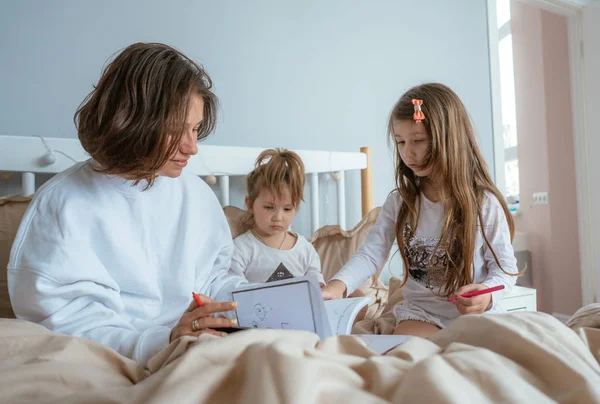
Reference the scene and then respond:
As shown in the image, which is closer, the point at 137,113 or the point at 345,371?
the point at 345,371

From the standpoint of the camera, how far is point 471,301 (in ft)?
3.70

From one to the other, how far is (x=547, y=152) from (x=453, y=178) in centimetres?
251

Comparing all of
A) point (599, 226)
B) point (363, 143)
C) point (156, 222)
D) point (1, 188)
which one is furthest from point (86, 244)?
point (599, 226)

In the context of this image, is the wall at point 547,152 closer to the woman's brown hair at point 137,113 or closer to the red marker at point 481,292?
the red marker at point 481,292

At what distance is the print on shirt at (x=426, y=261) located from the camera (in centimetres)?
129

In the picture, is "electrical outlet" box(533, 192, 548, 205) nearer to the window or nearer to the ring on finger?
the window

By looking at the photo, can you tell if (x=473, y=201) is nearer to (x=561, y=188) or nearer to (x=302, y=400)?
(x=302, y=400)

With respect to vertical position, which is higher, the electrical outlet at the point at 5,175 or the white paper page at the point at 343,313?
the electrical outlet at the point at 5,175

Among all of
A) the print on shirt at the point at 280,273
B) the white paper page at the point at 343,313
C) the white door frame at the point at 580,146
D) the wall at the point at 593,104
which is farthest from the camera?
the white door frame at the point at 580,146

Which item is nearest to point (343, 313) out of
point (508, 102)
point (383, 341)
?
point (383, 341)

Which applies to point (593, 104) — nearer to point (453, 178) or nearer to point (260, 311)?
point (453, 178)

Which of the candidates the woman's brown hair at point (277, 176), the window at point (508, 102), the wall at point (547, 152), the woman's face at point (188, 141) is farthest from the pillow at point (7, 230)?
the window at point (508, 102)

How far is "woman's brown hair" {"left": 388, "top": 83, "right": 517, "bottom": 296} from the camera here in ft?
4.16

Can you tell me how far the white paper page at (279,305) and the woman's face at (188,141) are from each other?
0.28 m
